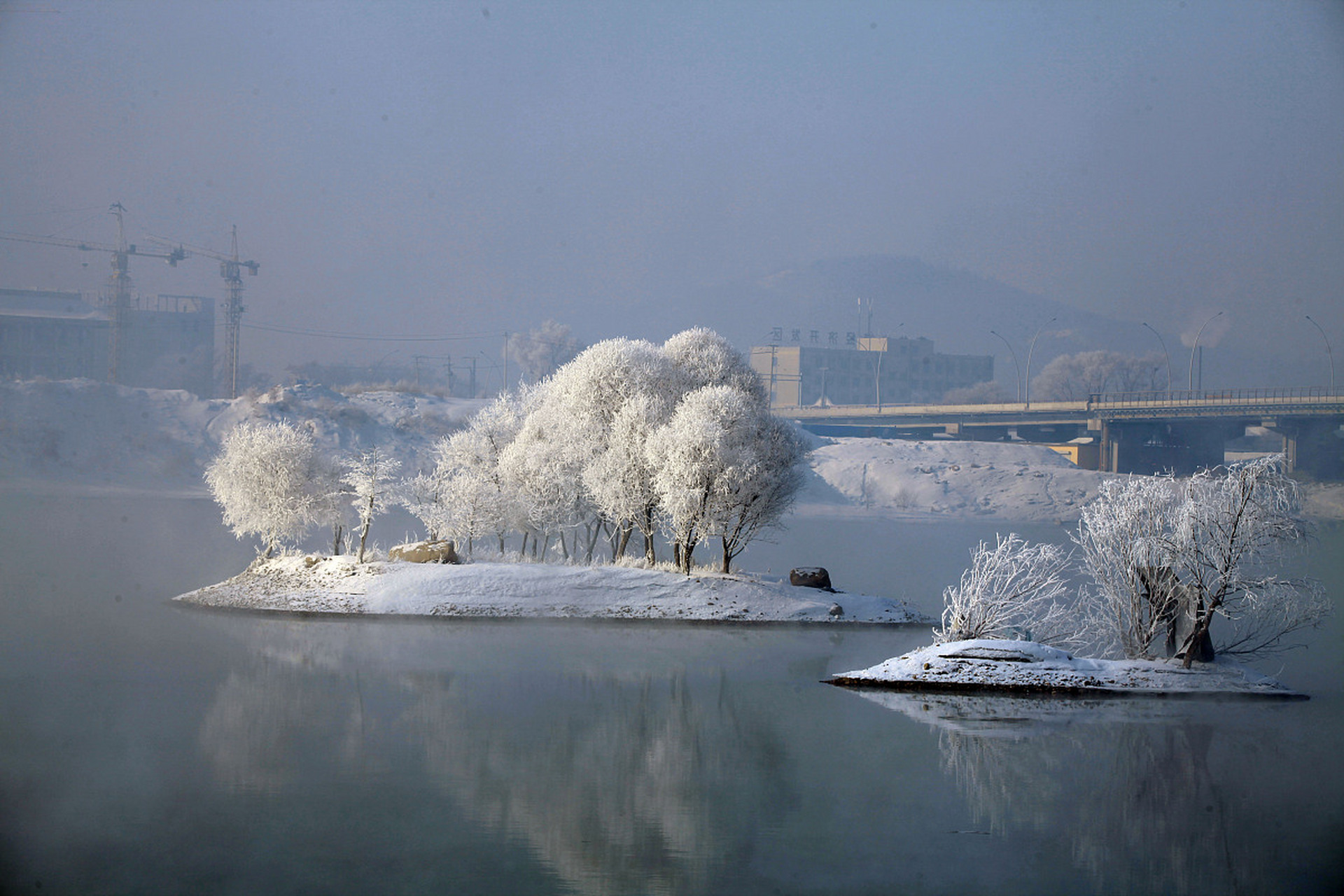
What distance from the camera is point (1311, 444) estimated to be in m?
83.4

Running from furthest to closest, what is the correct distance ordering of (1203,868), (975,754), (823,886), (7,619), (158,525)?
(158,525) < (7,619) < (975,754) < (1203,868) < (823,886)

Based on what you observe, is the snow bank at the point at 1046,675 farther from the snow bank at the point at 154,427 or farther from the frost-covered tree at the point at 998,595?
the snow bank at the point at 154,427

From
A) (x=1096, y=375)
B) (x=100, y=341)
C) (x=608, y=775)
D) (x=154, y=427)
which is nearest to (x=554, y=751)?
(x=608, y=775)

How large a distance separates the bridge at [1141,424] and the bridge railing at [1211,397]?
0.11 metres

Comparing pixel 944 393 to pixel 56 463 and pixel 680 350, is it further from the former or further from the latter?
pixel 680 350

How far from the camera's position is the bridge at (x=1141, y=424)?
82.6 meters

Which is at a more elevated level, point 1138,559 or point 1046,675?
point 1138,559

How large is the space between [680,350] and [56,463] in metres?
76.8

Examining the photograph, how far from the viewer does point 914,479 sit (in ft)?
318

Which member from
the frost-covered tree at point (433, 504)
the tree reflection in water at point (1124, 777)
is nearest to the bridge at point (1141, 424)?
the frost-covered tree at point (433, 504)

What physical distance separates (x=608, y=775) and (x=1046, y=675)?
11779 mm

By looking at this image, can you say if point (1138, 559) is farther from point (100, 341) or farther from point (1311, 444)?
point (100, 341)

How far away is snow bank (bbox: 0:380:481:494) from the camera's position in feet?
310

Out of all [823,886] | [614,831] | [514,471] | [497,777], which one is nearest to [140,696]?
[497,777]
